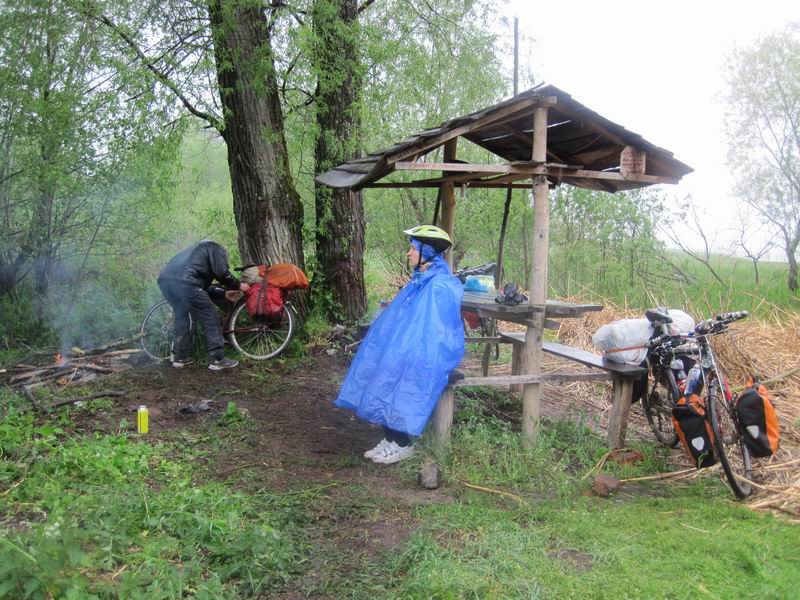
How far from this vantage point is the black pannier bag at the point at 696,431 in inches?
169

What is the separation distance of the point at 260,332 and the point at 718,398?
5055mm

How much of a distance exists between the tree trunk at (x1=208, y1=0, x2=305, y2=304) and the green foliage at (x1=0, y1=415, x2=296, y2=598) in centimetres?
389

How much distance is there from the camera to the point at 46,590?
2.66 m

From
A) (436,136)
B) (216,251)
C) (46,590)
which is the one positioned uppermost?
(436,136)

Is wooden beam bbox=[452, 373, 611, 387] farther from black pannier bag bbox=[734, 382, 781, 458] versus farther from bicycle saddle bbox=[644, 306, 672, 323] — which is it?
black pannier bag bbox=[734, 382, 781, 458]

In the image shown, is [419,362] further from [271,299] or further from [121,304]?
[121,304]

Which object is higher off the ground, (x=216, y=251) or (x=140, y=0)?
(x=140, y=0)

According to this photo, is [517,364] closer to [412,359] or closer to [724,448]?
[412,359]

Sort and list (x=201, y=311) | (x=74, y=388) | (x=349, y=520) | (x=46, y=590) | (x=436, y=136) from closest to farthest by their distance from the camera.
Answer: (x=46, y=590) < (x=349, y=520) < (x=436, y=136) < (x=74, y=388) < (x=201, y=311)

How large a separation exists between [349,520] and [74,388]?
380 centimetres

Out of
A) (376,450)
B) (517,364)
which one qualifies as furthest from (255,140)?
(376,450)

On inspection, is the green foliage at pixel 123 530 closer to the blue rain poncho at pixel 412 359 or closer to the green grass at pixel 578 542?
the green grass at pixel 578 542

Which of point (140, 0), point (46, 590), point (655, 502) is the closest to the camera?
point (46, 590)

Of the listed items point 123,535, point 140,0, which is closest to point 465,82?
point 140,0
